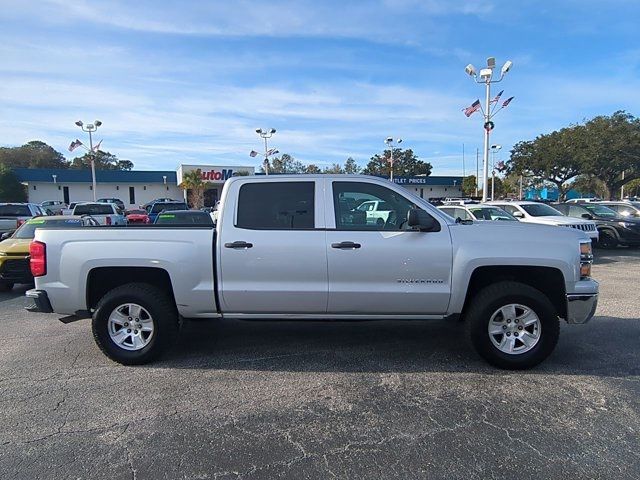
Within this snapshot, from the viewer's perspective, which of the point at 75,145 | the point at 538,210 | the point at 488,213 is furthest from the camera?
the point at 75,145

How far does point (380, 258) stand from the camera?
446cm

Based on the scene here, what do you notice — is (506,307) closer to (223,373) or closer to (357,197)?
→ (357,197)

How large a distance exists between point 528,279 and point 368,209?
1.91 meters

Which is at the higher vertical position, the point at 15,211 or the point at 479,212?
the point at 15,211

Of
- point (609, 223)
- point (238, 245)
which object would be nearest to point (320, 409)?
point (238, 245)

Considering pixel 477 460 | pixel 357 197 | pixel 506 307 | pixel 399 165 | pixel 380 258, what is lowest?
pixel 477 460

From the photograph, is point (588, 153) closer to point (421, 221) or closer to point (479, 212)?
point (479, 212)

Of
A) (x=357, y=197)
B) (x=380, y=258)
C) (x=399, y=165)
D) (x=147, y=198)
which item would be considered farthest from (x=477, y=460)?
(x=399, y=165)

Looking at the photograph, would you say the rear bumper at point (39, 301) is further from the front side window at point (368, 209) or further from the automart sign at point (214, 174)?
the automart sign at point (214, 174)

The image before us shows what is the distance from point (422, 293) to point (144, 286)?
9.58 ft

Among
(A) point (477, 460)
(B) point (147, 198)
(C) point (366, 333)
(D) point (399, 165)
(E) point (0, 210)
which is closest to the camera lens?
(A) point (477, 460)

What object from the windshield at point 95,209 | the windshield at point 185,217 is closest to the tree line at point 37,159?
the windshield at point 95,209

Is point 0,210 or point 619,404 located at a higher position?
point 0,210

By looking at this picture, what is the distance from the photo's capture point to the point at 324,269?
4.50 meters
